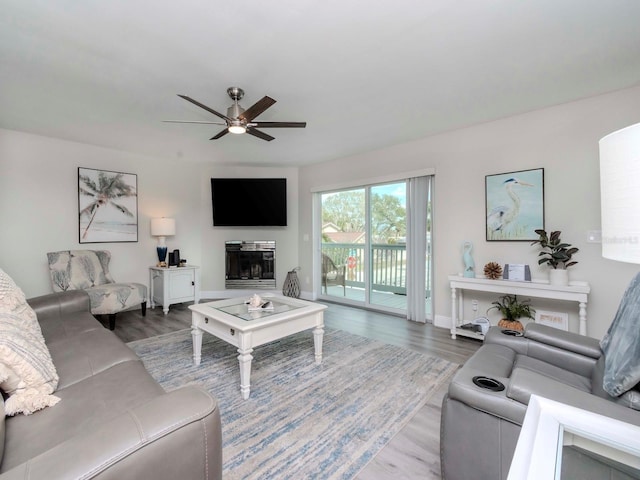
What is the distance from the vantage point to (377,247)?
4.52m

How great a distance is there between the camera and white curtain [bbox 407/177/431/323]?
153 inches

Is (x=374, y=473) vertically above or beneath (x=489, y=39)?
beneath

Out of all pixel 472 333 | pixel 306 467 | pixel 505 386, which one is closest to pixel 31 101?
pixel 306 467

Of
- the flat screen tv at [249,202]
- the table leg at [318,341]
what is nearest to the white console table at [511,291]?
the table leg at [318,341]

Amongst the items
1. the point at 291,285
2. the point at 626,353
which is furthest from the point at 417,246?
the point at 626,353

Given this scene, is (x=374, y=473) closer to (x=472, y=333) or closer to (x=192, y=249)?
(x=472, y=333)

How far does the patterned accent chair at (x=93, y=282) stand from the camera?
343 cm

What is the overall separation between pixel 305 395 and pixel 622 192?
2.10 m

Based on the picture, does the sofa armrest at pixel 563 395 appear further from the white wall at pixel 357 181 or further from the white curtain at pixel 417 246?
the white curtain at pixel 417 246

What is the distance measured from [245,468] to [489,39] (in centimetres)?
292

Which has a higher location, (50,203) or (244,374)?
(50,203)

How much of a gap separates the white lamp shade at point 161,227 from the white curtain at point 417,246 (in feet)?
12.0

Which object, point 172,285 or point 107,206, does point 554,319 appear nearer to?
point 172,285

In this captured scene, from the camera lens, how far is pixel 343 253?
504 cm
